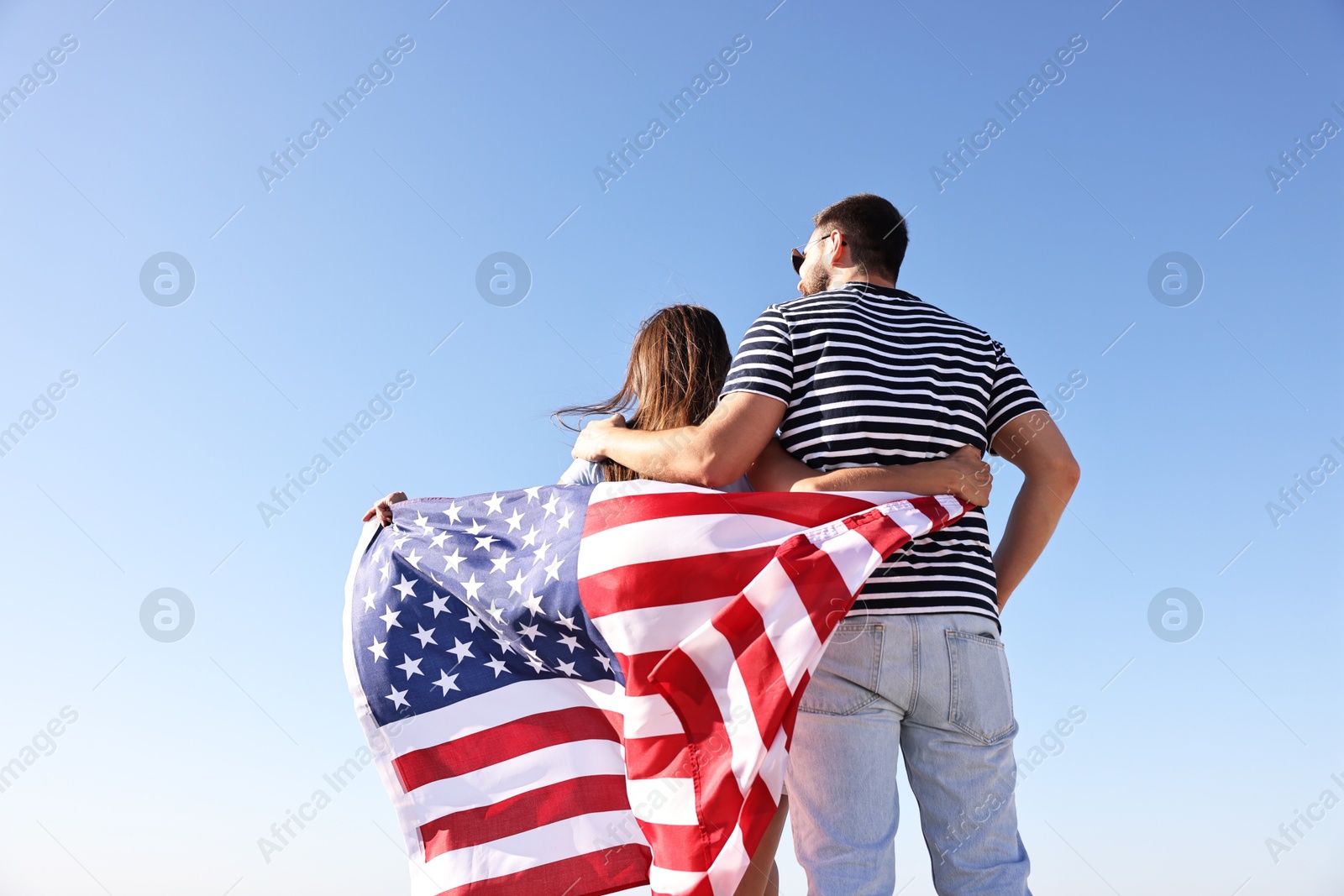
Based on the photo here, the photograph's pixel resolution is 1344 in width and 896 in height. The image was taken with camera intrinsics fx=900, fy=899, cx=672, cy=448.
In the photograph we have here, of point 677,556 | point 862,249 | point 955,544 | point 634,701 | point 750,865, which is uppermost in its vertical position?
point 862,249

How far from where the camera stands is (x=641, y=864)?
3613mm

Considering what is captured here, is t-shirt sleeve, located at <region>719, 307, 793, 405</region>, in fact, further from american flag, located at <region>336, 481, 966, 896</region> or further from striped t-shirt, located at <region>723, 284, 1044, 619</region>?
american flag, located at <region>336, 481, 966, 896</region>

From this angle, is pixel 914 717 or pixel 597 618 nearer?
pixel 914 717

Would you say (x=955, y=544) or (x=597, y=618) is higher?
(x=597, y=618)

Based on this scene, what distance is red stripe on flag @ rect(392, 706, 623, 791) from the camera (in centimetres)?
379

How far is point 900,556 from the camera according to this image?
293 cm

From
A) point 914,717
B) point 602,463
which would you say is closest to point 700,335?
point 602,463

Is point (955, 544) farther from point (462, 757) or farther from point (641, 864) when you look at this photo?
point (462, 757)

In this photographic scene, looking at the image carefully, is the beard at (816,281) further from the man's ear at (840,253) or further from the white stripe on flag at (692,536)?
the white stripe on flag at (692,536)

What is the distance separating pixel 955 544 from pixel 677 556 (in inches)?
36.8

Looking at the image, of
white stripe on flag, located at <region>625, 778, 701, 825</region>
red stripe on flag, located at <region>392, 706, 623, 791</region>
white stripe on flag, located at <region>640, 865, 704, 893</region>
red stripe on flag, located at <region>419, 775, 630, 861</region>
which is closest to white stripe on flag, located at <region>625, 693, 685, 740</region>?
white stripe on flag, located at <region>625, 778, 701, 825</region>

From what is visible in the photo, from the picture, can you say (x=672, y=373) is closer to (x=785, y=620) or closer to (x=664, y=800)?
(x=785, y=620)

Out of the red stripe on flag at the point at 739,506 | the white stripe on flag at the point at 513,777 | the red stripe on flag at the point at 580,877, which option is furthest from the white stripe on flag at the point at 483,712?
the red stripe on flag at the point at 739,506

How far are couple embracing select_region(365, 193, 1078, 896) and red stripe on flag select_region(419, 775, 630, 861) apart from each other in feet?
2.46
